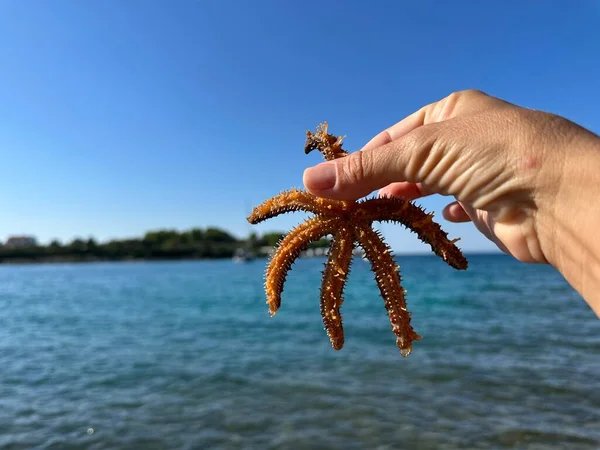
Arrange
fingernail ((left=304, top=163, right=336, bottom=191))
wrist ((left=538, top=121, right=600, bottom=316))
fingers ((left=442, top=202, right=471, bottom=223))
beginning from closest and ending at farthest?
wrist ((left=538, top=121, right=600, bottom=316))
fingernail ((left=304, top=163, right=336, bottom=191))
fingers ((left=442, top=202, right=471, bottom=223))

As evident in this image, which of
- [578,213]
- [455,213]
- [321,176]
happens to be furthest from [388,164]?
[455,213]

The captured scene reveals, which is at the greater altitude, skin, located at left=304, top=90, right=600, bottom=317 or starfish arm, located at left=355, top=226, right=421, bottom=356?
skin, located at left=304, top=90, right=600, bottom=317

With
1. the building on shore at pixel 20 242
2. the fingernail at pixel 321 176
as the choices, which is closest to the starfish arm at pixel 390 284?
the fingernail at pixel 321 176

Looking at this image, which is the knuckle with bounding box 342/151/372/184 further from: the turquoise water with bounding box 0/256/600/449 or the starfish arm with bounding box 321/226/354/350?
the turquoise water with bounding box 0/256/600/449

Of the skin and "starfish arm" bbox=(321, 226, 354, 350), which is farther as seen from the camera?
"starfish arm" bbox=(321, 226, 354, 350)

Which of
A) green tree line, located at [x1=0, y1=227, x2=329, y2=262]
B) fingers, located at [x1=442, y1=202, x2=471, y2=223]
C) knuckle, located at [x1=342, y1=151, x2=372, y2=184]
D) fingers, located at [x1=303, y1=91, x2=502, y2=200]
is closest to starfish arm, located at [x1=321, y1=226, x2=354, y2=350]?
fingers, located at [x1=303, y1=91, x2=502, y2=200]

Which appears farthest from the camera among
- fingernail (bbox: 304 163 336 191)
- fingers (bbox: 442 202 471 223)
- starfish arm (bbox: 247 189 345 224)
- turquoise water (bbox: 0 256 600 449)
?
turquoise water (bbox: 0 256 600 449)

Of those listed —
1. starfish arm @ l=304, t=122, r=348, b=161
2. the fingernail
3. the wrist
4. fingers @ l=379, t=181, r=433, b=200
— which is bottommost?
the wrist
